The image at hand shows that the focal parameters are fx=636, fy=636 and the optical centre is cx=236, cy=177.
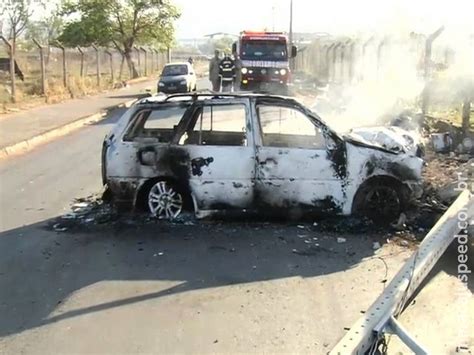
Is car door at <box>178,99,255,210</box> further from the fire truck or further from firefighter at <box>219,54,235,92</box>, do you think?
firefighter at <box>219,54,235,92</box>

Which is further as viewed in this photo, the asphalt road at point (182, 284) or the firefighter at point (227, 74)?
the firefighter at point (227, 74)

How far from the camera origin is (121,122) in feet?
25.9

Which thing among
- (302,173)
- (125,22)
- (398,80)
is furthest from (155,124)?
(125,22)

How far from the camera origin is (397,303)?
4508 millimetres

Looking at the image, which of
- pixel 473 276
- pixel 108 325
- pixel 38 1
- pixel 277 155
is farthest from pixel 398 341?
pixel 38 1

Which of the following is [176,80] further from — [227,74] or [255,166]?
[255,166]

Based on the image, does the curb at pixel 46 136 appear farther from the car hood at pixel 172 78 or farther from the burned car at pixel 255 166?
the car hood at pixel 172 78

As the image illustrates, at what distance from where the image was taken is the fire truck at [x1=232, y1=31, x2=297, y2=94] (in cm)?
2520

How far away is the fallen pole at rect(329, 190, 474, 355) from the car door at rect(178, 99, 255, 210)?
7.71ft

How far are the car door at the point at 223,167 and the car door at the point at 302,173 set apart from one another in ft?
0.47

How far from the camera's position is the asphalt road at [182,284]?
4.71 metres

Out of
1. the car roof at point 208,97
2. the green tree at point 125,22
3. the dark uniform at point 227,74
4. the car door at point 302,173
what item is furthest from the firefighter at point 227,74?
the car door at point 302,173

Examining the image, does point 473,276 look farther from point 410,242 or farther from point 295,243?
point 295,243

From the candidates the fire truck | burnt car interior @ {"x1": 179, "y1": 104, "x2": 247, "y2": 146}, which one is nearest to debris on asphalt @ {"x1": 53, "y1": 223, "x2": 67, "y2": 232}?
burnt car interior @ {"x1": 179, "y1": 104, "x2": 247, "y2": 146}
